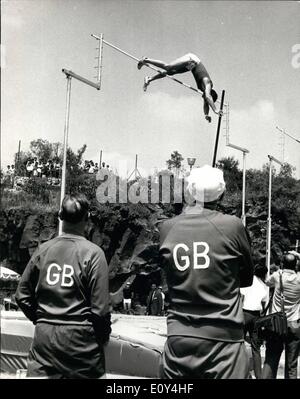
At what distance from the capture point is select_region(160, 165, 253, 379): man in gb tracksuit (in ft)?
7.47

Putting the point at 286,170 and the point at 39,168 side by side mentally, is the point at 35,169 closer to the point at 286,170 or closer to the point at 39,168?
the point at 39,168

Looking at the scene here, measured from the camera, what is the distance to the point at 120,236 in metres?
24.6

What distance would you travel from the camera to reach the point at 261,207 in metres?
20.2

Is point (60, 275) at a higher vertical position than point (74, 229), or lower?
lower

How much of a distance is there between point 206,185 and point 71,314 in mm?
825

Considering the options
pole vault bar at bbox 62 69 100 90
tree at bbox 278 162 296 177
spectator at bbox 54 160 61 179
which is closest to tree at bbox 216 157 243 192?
tree at bbox 278 162 296 177

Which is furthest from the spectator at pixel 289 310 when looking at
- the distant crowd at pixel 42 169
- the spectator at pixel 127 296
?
the spectator at pixel 127 296

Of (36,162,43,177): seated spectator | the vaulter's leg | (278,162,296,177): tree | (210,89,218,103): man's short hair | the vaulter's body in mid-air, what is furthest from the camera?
(278,162,296,177): tree

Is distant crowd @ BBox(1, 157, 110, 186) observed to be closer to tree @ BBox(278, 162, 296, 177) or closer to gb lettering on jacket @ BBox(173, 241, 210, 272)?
tree @ BBox(278, 162, 296, 177)

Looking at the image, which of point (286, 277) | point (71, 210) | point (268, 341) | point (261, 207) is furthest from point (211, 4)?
point (261, 207)

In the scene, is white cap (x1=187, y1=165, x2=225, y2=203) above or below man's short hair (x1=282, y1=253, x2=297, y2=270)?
above

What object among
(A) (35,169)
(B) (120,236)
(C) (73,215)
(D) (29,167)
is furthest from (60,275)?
(B) (120,236)

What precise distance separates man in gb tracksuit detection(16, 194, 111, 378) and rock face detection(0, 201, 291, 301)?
1964 centimetres

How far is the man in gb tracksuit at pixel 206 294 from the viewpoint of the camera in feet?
7.47
